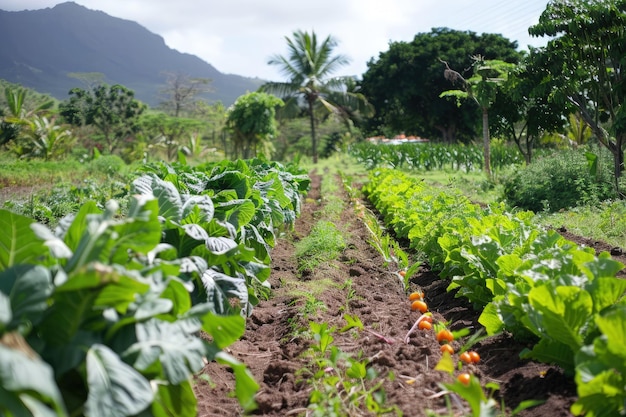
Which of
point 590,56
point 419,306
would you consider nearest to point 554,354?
point 419,306

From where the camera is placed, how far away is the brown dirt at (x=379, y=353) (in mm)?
2776

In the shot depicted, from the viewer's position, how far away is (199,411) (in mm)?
2891

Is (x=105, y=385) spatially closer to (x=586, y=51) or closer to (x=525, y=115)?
(x=586, y=51)

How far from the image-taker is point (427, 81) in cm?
3488

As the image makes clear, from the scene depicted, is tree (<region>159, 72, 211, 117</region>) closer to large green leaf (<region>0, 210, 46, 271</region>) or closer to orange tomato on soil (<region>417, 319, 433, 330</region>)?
orange tomato on soil (<region>417, 319, 433, 330</region>)

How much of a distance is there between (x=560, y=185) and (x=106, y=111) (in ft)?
119

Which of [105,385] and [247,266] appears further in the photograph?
[247,266]

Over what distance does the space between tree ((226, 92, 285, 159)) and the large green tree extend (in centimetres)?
1019

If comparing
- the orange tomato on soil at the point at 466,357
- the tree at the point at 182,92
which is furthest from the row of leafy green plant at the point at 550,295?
the tree at the point at 182,92

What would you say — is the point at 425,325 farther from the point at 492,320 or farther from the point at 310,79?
the point at 310,79

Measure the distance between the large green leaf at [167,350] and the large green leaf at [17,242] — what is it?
586 millimetres

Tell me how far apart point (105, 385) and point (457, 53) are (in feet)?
117

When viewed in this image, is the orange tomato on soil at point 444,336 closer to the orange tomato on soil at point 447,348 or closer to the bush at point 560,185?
the orange tomato on soil at point 447,348

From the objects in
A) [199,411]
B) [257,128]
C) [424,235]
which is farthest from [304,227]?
[257,128]
